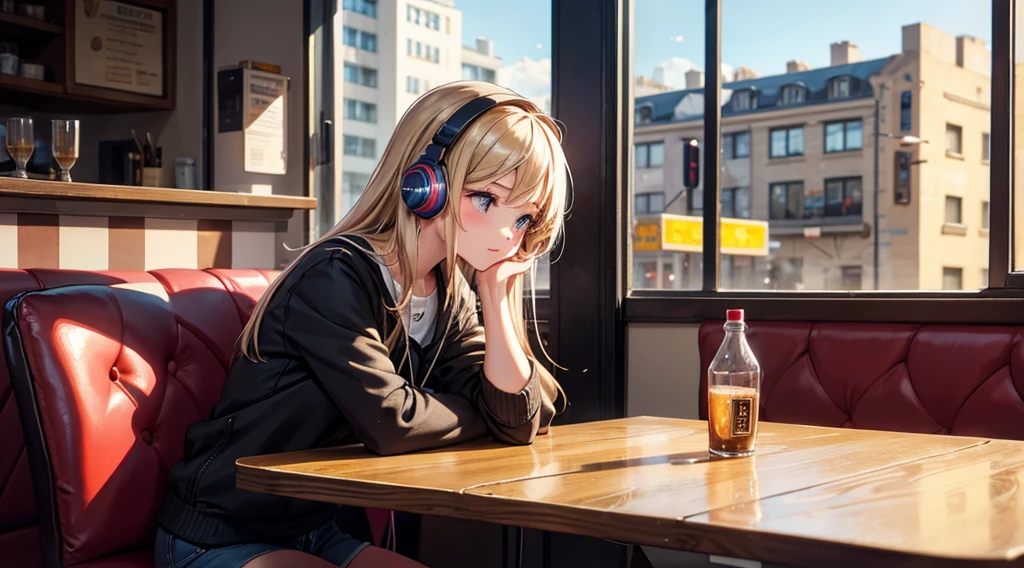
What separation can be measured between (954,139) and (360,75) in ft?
113

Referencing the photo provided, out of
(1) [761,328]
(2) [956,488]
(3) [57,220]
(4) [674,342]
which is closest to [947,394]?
(1) [761,328]

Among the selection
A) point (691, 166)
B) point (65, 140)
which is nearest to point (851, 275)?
point (691, 166)

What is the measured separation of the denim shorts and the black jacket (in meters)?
0.02

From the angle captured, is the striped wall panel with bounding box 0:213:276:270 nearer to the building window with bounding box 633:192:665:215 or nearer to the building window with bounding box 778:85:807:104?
the building window with bounding box 778:85:807:104

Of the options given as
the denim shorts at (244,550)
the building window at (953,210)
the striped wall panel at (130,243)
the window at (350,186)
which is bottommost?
the denim shorts at (244,550)

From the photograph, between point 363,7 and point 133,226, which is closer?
point 133,226

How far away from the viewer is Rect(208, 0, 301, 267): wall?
3.47 meters

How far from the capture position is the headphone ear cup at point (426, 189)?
1404 millimetres

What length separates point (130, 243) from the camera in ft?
7.33

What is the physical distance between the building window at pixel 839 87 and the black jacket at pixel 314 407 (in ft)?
111

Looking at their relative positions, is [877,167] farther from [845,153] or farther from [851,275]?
[851,275]

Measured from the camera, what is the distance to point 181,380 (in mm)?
1710

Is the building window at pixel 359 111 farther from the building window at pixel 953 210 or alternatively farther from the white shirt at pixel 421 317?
the building window at pixel 953 210

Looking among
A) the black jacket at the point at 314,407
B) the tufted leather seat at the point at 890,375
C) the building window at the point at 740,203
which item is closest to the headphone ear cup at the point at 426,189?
the black jacket at the point at 314,407
